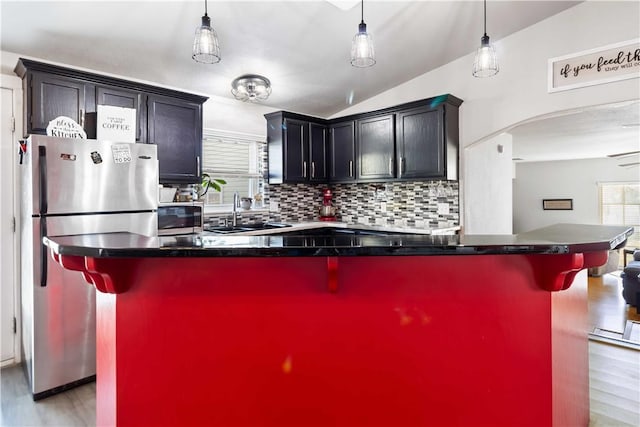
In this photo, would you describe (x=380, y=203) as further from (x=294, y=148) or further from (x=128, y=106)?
(x=128, y=106)

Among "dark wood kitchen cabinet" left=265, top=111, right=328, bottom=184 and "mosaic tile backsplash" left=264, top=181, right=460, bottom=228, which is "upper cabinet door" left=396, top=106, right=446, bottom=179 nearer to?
"mosaic tile backsplash" left=264, top=181, right=460, bottom=228

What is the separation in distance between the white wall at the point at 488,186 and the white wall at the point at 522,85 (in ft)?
0.06

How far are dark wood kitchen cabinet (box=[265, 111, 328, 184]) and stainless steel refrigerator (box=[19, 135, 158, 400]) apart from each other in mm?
1872

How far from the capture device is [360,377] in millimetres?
1536

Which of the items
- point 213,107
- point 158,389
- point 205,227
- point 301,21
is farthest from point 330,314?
point 213,107

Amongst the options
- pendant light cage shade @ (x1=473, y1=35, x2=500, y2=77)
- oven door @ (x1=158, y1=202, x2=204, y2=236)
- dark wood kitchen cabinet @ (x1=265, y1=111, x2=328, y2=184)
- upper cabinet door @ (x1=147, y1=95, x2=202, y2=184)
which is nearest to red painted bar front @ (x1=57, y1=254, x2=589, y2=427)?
pendant light cage shade @ (x1=473, y1=35, x2=500, y2=77)

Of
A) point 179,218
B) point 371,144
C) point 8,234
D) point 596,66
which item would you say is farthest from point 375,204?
point 8,234

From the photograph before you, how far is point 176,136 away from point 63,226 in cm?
127

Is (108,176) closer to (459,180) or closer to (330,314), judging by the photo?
(330,314)

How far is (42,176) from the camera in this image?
247cm

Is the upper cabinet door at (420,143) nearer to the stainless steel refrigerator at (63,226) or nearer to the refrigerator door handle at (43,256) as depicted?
the stainless steel refrigerator at (63,226)

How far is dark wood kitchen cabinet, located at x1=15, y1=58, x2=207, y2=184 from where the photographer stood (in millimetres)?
2766

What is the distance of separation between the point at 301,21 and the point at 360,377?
8.60 ft

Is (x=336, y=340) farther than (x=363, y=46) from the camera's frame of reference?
No
